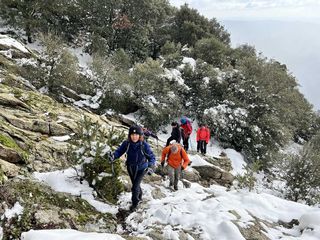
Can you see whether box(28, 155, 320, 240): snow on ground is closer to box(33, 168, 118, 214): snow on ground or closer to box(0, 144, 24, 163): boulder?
box(33, 168, 118, 214): snow on ground

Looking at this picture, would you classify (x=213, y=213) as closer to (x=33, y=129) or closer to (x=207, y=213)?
(x=207, y=213)

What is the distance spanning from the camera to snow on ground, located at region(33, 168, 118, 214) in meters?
6.93

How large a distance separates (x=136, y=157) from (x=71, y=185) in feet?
4.85

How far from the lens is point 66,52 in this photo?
20.0 metres

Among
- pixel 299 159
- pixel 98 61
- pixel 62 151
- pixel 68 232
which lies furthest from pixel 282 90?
pixel 68 232

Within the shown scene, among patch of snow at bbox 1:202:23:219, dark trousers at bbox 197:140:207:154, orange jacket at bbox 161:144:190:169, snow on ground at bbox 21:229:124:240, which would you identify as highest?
orange jacket at bbox 161:144:190:169

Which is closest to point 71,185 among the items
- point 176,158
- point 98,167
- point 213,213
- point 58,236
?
point 98,167

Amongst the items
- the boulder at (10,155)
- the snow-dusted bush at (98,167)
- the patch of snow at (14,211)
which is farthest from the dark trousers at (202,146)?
the patch of snow at (14,211)

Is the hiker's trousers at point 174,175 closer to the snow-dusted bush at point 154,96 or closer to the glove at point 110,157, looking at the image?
the glove at point 110,157

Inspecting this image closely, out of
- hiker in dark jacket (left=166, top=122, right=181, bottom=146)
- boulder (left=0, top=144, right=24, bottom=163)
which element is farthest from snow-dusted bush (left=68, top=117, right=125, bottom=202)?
hiker in dark jacket (left=166, top=122, right=181, bottom=146)

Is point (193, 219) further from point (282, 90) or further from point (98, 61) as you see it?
point (282, 90)

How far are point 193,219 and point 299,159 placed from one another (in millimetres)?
13145

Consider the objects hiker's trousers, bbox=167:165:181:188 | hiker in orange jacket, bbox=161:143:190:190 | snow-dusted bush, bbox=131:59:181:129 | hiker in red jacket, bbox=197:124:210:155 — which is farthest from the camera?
snow-dusted bush, bbox=131:59:181:129

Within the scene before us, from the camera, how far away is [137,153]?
6.99 meters
